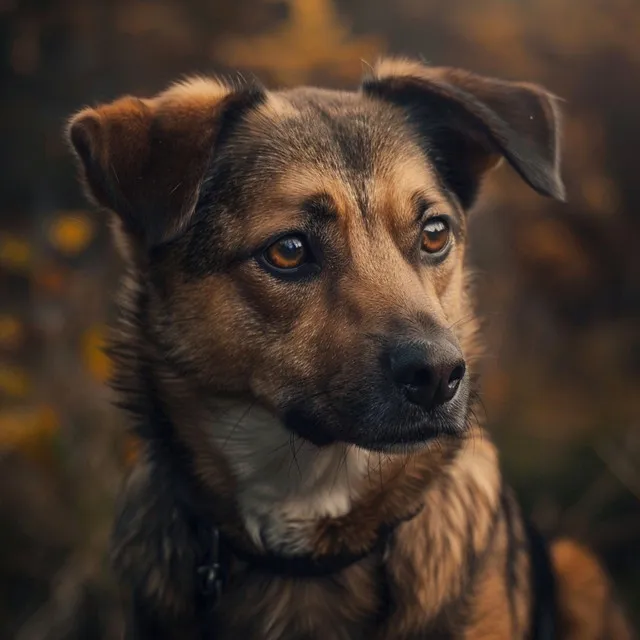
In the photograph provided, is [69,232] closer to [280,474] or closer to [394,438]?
[280,474]

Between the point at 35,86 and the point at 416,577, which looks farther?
the point at 35,86

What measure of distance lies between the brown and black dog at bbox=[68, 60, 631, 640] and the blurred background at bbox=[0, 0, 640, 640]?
6.03 ft

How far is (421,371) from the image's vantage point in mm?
2600

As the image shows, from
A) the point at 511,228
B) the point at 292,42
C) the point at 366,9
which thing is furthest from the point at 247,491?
the point at 366,9

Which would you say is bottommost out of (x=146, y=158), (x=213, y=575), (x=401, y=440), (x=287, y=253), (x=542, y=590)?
(x=542, y=590)

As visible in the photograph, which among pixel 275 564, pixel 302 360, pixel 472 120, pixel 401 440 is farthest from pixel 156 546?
pixel 472 120

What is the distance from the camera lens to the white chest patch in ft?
10.2

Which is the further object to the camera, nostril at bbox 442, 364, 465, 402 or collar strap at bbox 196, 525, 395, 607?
collar strap at bbox 196, 525, 395, 607

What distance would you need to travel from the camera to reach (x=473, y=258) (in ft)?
20.2

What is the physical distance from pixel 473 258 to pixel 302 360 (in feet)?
11.5

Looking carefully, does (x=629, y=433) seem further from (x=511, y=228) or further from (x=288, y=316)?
(x=288, y=316)

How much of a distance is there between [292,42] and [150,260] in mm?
2575

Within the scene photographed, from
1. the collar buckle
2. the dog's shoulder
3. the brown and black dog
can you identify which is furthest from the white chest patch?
the dog's shoulder

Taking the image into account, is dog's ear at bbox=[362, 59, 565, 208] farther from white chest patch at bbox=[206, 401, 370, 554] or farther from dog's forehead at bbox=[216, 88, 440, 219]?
white chest patch at bbox=[206, 401, 370, 554]
